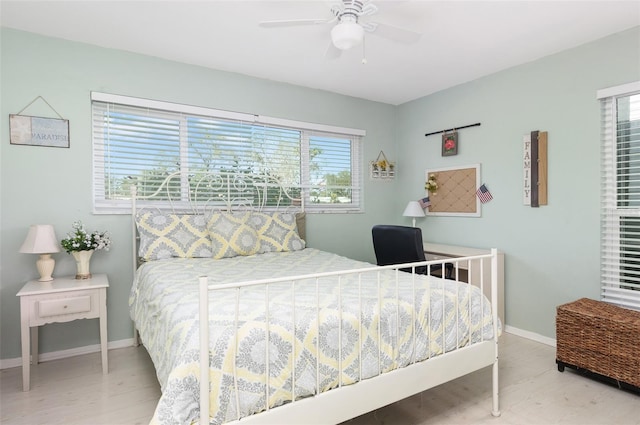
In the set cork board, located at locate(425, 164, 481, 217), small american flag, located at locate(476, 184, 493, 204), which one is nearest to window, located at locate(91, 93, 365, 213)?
cork board, located at locate(425, 164, 481, 217)

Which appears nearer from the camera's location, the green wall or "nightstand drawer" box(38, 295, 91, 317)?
"nightstand drawer" box(38, 295, 91, 317)

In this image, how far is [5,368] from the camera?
8.38 ft

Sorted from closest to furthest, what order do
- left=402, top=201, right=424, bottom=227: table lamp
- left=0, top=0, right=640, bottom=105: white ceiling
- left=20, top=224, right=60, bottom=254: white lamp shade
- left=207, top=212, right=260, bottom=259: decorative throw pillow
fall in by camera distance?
left=0, top=0, right=640, bottom=105: white ceiling → left=20, top=224, right=60, bottom=254: white lamp shade → left=207, top=212, right=260, bottom=259: decorative throw pillow → left=402, top=201, right=424, bottom=227: table lamp

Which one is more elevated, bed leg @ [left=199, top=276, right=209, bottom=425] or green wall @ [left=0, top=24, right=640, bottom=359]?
green wall @ [left=0, top=24, right=640, bottom=359]

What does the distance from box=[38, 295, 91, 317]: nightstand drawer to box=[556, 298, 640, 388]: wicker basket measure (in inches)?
129

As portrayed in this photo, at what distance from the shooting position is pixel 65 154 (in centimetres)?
275

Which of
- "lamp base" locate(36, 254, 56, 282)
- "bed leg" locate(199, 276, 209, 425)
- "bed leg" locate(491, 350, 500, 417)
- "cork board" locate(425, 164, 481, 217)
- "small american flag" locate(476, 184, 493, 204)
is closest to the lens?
"bed leg" locate(199, 276, 209, 425)

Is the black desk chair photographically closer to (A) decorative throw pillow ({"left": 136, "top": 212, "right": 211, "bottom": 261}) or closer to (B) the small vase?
(A) decorative throw pillow ({"left": 136, "top": 212, "right": 211, "bottom": 261})

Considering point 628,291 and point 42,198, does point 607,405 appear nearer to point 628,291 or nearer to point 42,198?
point 628,291

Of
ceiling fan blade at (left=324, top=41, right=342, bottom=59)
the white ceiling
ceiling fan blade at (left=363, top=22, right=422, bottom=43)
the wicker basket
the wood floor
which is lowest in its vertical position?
the wood floor

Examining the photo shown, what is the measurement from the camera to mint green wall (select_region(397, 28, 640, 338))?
108 inches

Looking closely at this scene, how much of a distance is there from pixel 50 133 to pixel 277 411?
8.82ft

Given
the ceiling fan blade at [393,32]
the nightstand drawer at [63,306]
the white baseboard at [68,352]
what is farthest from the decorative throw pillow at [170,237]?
the ceiling fan blade at [393,32]

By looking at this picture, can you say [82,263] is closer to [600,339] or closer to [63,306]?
[63,306]
